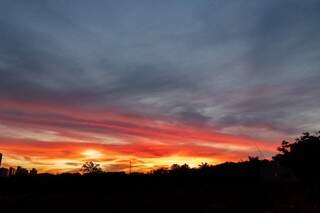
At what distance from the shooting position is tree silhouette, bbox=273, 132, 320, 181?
3372 centimetres

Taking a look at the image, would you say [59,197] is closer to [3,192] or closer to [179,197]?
[3,192]

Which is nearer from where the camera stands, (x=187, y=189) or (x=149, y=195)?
(x=149, y=195)

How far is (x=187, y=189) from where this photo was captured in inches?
1682

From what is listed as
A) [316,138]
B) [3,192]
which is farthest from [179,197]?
[3,192]

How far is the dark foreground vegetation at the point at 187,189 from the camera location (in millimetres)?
33906

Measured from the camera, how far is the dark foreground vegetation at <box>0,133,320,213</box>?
33.9m

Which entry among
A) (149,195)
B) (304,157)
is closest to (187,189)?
(149,195)

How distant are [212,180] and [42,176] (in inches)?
732

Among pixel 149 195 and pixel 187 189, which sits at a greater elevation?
pixel 187 189

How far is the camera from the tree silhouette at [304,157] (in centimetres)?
3372

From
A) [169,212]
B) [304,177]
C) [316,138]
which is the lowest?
[169,212]

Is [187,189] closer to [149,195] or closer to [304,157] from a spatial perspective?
[149,195]

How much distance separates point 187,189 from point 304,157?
42.8 feet

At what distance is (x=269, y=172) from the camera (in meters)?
52.0
